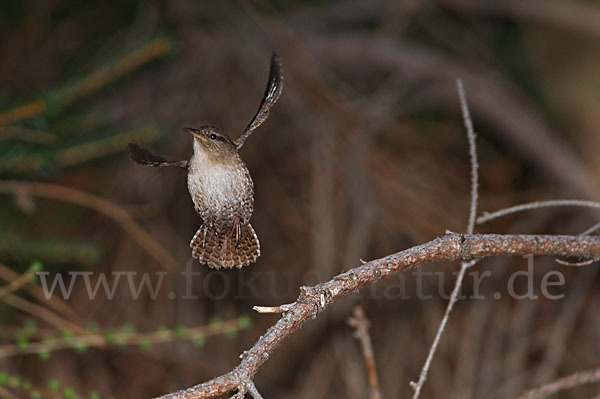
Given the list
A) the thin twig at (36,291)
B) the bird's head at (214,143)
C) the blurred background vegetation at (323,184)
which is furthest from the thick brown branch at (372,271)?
the blurred background vegetation at (323,184)

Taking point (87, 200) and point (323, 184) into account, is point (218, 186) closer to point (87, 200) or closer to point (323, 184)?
point (87, 200)

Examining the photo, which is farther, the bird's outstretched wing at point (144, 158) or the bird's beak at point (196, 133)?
the bird's beak at point (196, 133)

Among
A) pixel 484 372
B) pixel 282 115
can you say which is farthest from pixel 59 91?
pixel 484 372

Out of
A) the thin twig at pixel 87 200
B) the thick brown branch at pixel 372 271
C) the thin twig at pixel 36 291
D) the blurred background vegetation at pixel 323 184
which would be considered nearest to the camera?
the thick brown branch at pixel 372 271

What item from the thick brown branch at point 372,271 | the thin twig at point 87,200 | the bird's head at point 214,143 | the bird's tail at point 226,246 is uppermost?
the thin twig at point 87,200

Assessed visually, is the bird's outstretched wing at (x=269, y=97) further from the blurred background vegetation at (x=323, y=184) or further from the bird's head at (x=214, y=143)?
the blurred background vegetation at (x=323, y=184)

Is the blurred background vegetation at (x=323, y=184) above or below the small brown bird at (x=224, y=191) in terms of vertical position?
above
